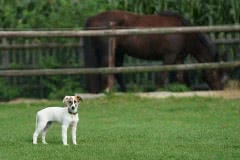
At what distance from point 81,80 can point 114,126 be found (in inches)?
241

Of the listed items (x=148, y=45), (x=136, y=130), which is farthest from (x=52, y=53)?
(x=136, y=130)

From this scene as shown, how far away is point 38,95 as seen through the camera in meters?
18.8

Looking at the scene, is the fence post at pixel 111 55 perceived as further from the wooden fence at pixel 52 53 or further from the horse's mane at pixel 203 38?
the horse's mane at pixel 203 38

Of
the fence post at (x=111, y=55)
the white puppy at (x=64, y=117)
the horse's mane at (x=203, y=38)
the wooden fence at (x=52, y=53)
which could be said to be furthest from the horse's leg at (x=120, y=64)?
the white puppy at (x=64, y=117)

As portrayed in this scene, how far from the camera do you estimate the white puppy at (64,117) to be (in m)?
10.6

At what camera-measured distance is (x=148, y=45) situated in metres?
19.0

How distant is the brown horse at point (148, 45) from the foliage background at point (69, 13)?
26.1 inches

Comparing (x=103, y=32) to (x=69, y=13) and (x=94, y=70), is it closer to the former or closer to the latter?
(x=94, y=70)

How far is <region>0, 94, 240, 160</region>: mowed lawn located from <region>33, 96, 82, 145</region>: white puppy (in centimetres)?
19

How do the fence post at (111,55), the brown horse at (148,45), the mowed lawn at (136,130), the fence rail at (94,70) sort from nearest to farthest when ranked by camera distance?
the mowed lawn at (136,130) < the fence rail at (94,70) < the fence post at (111,55) < the brown horse at (148,45)

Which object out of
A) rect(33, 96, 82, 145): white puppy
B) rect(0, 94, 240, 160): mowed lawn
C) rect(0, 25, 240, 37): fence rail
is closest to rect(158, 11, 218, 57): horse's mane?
rect(0, 25, 240, 37): fence rail

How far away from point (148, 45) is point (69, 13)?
1.89 m

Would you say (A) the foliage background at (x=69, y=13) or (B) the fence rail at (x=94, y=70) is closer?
(B) the fence rail at (x=94, y=70)

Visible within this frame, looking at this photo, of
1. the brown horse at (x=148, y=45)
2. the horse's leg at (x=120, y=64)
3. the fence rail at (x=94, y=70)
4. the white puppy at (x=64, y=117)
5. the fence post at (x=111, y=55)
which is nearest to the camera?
the white puppy at (x=64, y=117)
